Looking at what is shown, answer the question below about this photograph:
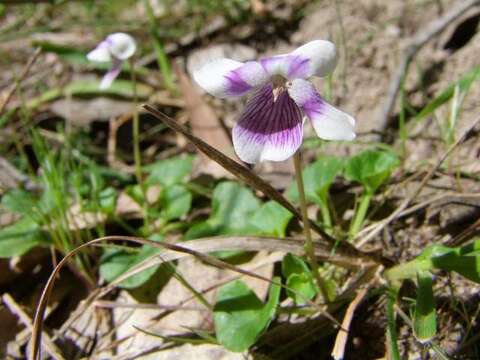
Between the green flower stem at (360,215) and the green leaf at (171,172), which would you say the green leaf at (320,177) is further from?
the green leaf at (171,172)

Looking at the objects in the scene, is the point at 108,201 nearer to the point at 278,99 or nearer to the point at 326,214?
the point at 326,214

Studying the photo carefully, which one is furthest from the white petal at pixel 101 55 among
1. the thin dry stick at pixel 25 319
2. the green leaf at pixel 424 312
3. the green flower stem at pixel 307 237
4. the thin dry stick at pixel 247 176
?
the green leaf at pixel 424 312

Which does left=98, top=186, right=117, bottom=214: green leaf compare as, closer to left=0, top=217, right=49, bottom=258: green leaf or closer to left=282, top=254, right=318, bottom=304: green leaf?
left=0, top=217, right=49, bottom=258: green leaf

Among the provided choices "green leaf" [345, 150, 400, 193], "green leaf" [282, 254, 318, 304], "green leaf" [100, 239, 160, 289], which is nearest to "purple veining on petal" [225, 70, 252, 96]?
"green leaf" [282, 254, 318, 304]

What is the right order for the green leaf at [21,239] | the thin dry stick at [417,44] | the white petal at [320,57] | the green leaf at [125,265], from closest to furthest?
the white petal at [320,57]
the green leaf at [125,265]
the green leaf at [21,239]
the thin dry stick at [417,44]

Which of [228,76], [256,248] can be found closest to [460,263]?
[256,248]

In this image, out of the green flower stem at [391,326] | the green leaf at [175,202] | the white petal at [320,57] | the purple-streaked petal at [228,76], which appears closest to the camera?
the white petal at [320,57]
